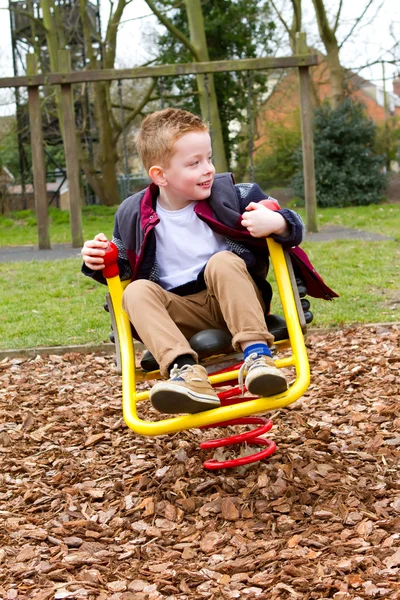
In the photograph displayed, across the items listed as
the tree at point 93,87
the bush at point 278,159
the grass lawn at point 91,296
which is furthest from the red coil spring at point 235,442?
the bush at point 278,159

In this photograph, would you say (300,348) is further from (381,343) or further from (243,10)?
(243,10)

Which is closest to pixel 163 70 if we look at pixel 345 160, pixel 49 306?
pixel 49 306

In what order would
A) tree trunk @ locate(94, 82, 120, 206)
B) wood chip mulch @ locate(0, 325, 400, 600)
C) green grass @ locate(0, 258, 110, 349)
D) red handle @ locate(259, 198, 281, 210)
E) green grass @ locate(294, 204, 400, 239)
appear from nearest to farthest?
wood chip mulch @ locate(0, 325, 400, 600)
red handle @ locate(259, 198, 281, 210)
green grass @ locate(0, 258, 110, 349)
green grass @ locate(294, 204, 400, 239)
tree trunk @ locate(94, 82, 120, 206)

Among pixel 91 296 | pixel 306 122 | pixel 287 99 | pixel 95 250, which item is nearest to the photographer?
pixel 95 250

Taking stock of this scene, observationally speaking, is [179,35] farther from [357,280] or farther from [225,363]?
[225,363]

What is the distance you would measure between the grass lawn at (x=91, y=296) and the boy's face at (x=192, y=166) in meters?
2.54

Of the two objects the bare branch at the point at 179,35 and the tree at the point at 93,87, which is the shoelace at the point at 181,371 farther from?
the tree at the point at 93,87

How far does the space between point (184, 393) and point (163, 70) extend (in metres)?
7.28

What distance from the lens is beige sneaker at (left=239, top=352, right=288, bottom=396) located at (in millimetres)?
2679

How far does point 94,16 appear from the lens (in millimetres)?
20344

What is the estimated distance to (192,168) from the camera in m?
3.17

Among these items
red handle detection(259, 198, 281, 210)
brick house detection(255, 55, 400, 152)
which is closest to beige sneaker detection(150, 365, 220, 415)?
red handle detection(259, 198, 281, 210)

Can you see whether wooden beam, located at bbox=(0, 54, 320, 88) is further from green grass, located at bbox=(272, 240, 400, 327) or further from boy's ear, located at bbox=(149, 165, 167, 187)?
boy's ear, located at bbox=(149, 165, 167, 187)

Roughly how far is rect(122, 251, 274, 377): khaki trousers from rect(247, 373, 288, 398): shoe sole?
0.70 ft
